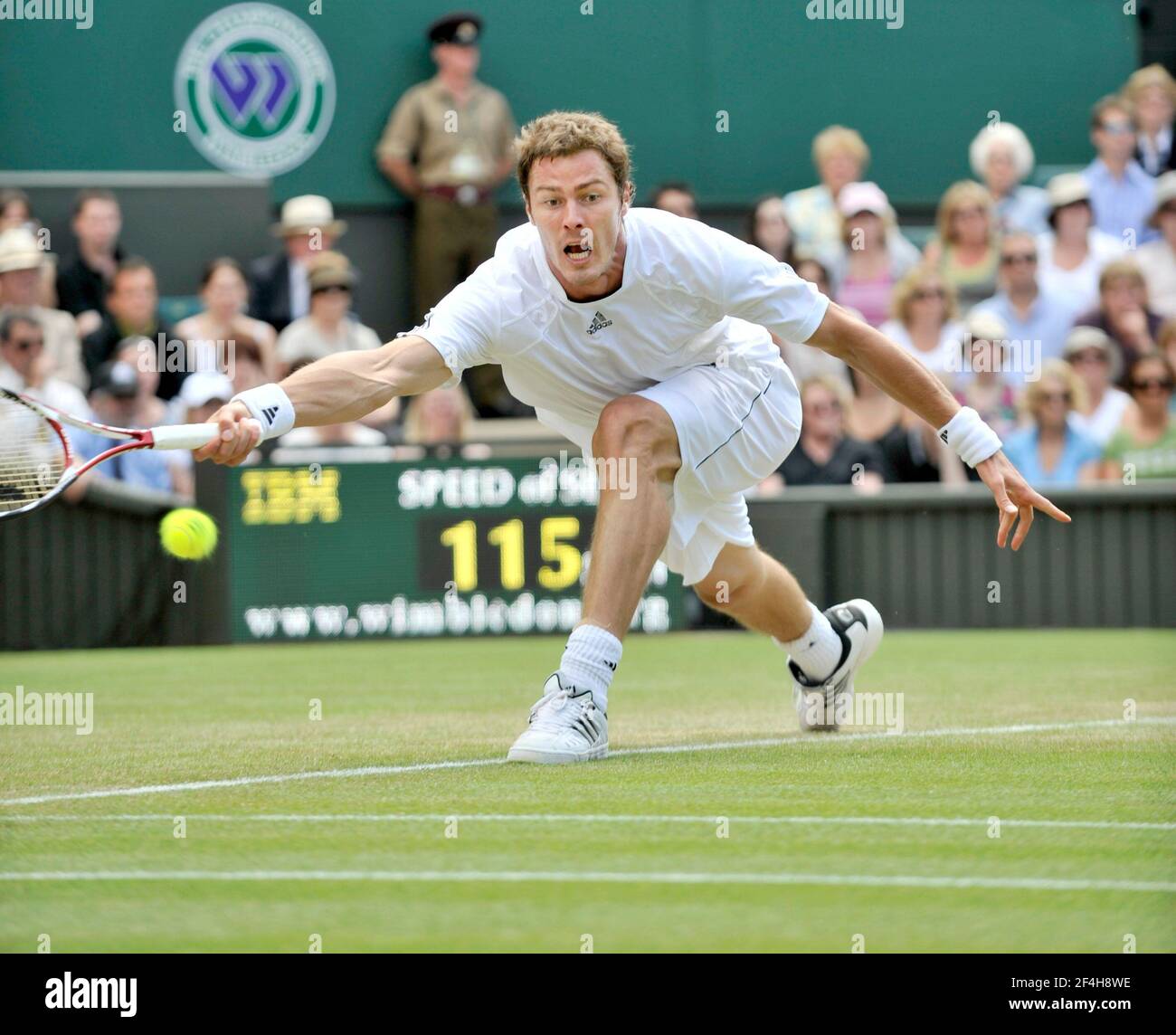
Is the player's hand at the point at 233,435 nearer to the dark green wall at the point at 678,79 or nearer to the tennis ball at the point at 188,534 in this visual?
the tennis ball at the point at 188,534

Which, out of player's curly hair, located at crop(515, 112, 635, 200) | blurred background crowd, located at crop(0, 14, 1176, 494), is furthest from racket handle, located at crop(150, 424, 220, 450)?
blurred background crowd, located at crop(0, 14, 1176, 494)

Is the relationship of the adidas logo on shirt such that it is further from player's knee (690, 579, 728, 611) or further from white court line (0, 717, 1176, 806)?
white court line (0, 717, 1176, 806)

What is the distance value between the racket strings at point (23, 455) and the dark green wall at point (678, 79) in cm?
877

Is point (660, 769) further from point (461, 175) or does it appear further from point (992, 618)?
point (461, 175)

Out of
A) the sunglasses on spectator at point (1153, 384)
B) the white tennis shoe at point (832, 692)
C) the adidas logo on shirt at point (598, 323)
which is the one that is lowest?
the white tennis shoe at point (832, 692)

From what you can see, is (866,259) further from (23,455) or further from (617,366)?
(23,455)

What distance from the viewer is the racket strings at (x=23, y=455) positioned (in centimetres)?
587

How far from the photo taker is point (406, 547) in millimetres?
12453

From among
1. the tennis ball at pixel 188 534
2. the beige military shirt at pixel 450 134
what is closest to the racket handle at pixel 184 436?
the tennis ball at pixel 188 534

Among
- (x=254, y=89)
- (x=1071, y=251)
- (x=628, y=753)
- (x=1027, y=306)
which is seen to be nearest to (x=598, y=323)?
(x=628, y=753)

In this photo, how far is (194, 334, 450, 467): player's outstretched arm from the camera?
520 cm

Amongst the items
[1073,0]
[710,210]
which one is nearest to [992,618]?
[710,210]

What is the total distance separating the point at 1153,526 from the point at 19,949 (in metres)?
10.2

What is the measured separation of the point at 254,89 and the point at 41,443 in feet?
30.1
